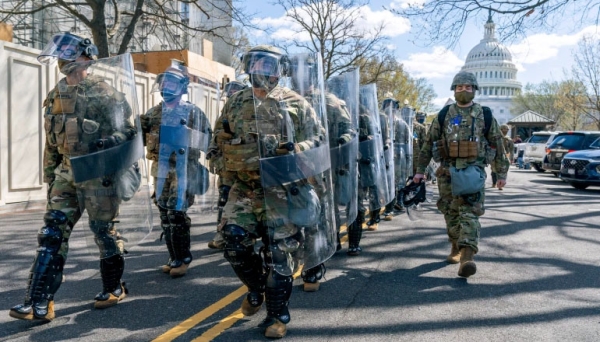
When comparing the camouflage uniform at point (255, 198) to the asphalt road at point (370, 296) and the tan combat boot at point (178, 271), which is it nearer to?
the asphalt road at point (370, 296)

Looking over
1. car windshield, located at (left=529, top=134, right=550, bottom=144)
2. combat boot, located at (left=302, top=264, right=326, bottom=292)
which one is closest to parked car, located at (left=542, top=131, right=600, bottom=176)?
car windshield, located at (left=529, top=134, right=550, bottom=144)

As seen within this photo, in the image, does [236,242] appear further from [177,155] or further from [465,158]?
[465,158]

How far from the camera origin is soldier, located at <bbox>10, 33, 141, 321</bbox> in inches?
148

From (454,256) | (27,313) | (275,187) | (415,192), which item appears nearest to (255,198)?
(275,187)

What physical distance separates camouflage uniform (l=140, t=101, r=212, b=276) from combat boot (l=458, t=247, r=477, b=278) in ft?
8.79

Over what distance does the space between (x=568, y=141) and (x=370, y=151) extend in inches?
608

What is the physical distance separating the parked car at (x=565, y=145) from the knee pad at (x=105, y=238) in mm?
17690

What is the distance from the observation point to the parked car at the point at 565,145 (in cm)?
1808

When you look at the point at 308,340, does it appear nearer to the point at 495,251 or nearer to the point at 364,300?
the point at 364,300

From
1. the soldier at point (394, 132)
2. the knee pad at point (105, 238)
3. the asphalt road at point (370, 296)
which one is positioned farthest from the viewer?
the soldier at point (394, 132)

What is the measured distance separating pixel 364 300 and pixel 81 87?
2.79m

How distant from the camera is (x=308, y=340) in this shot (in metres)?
3.48

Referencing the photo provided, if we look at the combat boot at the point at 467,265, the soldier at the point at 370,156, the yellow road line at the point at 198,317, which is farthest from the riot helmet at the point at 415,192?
the yellow road line at the point at 198,317

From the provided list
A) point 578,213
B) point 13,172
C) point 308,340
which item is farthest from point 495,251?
point 13,172
